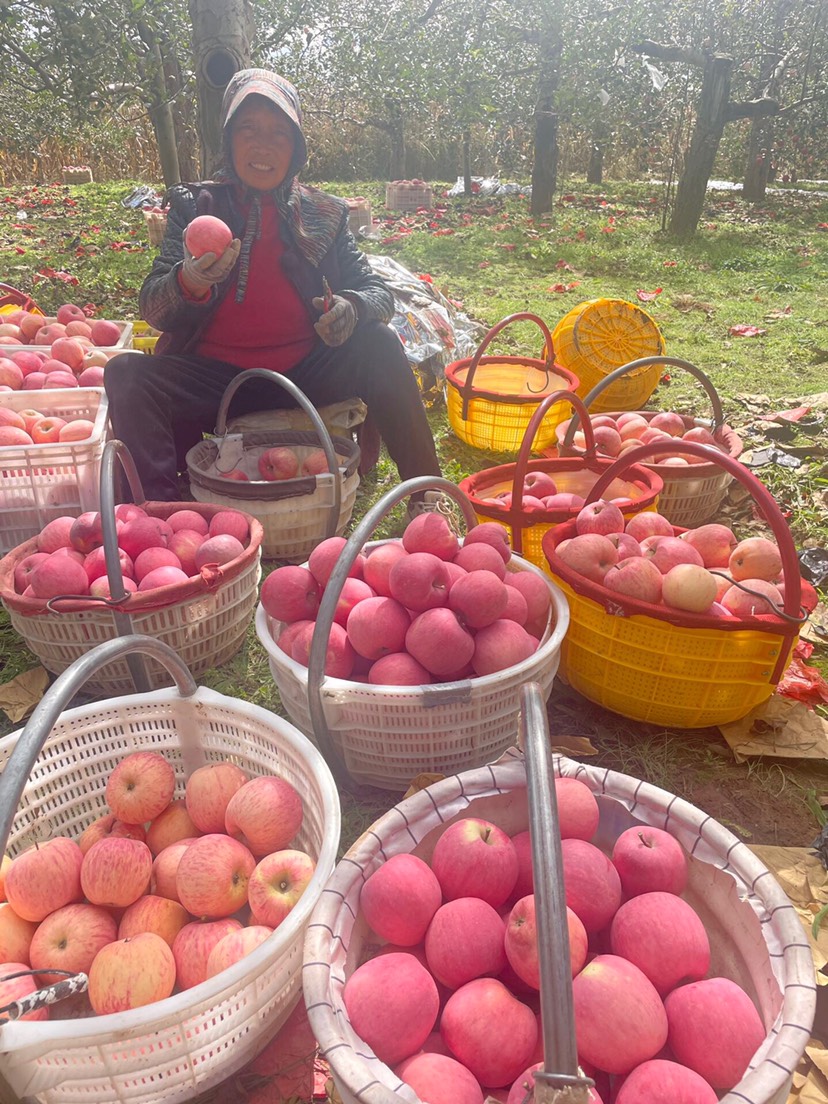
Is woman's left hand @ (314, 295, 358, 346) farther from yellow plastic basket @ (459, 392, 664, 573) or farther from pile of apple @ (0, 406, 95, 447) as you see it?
pile of apple @ (0, 406, 95, 447)

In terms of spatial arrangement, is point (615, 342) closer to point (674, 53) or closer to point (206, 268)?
point (206, 268)

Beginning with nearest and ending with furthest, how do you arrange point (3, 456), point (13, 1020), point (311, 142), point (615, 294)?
point (13, 1020), point (3, 456), point (615, 294), point (311, 142)

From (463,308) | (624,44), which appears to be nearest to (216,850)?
(463,308)

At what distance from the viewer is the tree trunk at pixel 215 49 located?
15.5ft

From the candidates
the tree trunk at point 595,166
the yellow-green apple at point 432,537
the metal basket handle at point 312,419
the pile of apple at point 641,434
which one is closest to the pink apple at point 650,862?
the yellow-green apple at point 432,537

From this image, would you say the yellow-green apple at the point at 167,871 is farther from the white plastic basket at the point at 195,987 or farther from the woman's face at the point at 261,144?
the woman's face at the point at 261,144

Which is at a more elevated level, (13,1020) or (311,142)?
(311,142)

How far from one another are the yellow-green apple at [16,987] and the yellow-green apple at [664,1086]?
1053mm

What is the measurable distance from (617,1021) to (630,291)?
8.82 m

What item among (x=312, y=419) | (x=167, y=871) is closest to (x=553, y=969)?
(x=167, y=871)

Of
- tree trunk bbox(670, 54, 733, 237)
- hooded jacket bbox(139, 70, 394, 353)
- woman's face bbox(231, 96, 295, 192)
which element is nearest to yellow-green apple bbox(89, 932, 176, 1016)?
hooded jacket bbox(139, 70, 394, 353)

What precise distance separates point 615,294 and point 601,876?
8.34 metres

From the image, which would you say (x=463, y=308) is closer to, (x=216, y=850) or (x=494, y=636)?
(x=494, y=636)

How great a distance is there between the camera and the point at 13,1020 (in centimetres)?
112
